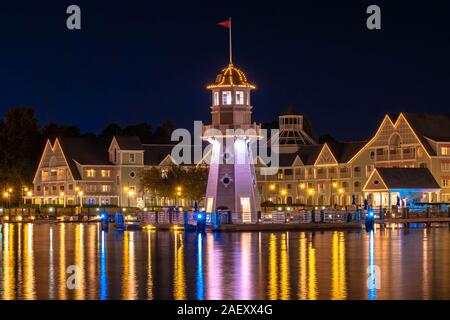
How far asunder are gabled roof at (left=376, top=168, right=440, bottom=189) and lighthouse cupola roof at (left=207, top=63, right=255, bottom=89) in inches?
1263

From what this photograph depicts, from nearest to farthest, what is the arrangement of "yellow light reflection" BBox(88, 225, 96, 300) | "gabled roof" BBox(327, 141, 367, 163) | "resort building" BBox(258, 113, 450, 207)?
"yellow light reflection" BBox(88, 225, 96, 300), "resort building" BBox(258, 113, 450, 207), "gabled roof" BBox(327, 141, 367, 163)

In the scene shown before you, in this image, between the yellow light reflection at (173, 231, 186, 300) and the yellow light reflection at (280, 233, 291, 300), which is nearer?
the yellow light reflection at (280, 233, 291, 300)

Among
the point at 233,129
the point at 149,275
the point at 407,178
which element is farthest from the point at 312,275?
the point at 407,178

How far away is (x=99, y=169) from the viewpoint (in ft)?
426

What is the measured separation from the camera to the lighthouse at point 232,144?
241 feet

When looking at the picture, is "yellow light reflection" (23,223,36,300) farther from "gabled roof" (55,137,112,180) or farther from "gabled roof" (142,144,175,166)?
"gabled roof" (142,144,175,166)

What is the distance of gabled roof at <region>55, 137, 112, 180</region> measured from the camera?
425 ft

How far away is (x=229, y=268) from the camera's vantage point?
39.7 metres

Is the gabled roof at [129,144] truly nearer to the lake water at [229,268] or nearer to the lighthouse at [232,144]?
the lighthouse at [232,144]

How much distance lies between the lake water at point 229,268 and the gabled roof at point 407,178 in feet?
133

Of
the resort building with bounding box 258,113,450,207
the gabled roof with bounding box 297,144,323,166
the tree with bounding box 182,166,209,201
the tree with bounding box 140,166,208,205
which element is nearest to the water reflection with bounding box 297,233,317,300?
the resort building with bounding box 258,113,450,207
